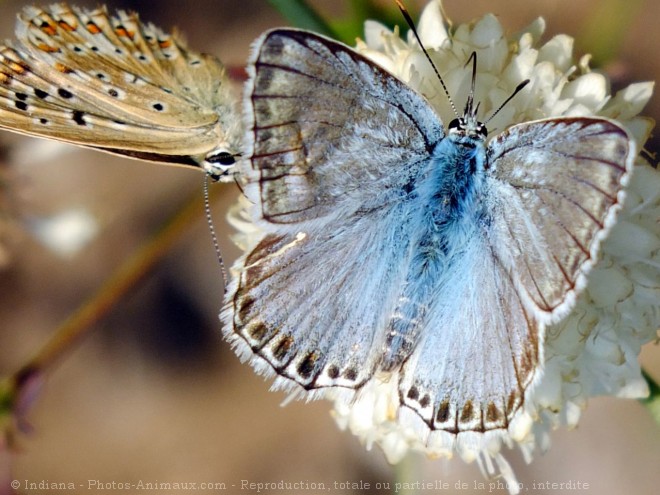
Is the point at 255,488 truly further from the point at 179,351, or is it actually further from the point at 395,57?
the point at 395,57

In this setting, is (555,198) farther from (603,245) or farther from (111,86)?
(111,86)

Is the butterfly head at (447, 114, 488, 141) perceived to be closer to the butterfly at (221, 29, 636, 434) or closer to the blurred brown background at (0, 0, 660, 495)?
the butterfly at (221, 29, 636, 434)

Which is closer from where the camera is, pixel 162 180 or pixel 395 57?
pixel 395 57

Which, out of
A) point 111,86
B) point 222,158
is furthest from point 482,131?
point 111,86

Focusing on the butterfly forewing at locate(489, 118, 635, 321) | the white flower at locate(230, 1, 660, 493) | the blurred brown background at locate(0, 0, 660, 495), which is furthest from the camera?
the blurred brown background at locate(0, 0, 660, 495)

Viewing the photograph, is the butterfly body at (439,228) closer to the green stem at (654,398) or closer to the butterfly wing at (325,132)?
the butterfly wing at (325,132)

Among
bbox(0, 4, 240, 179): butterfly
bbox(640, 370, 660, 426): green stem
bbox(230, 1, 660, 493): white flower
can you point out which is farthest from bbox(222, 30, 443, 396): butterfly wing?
bbox(640, 370, 660, 426): green stem

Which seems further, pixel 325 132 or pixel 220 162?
pixel 220 162

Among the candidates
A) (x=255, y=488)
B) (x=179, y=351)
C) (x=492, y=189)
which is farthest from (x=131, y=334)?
(x=492, y=189)
